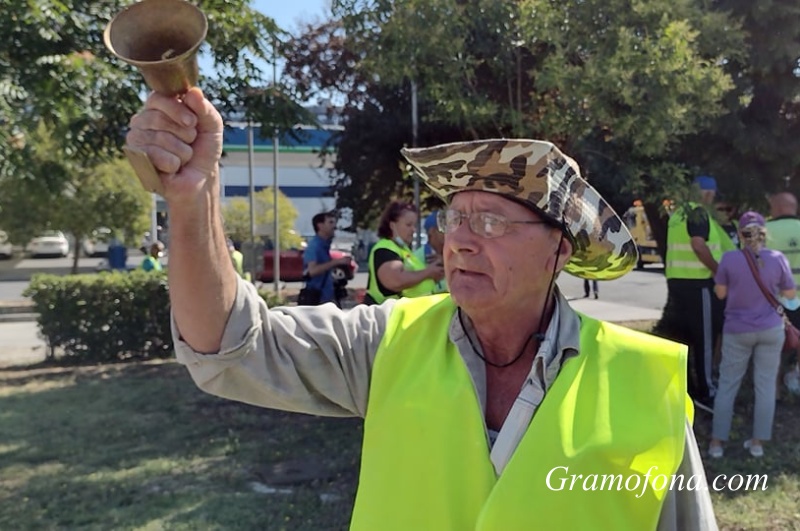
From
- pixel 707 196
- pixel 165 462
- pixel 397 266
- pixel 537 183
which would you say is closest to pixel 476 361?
pixel 537 183

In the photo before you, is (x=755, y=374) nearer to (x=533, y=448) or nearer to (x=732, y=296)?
(x=732, y=296)

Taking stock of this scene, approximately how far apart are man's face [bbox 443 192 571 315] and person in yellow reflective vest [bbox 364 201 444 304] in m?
3.42

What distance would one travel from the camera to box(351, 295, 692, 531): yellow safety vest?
1.77 metres

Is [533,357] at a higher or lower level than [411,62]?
lower

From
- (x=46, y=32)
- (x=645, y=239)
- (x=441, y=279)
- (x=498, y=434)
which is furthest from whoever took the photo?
(x=645, y=239)

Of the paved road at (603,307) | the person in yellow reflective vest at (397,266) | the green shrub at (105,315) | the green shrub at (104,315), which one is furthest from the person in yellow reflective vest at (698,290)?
the green shrub at (104,315)

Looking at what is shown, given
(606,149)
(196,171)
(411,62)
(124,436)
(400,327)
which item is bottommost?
(124,436)

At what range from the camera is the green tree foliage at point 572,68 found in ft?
17.5

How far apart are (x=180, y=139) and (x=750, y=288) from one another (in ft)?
17.2

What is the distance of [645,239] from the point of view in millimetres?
25578

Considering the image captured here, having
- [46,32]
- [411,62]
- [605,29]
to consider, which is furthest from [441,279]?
[46,32]

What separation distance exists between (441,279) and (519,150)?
3.78 m

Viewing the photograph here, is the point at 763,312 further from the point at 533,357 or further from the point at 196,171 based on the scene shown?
the point at 196,171

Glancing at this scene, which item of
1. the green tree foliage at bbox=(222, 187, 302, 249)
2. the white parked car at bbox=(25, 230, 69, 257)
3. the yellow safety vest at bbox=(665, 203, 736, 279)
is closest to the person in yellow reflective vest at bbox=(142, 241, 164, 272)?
the yellow safety vest at bbox=(665, 203, 736, 279)
